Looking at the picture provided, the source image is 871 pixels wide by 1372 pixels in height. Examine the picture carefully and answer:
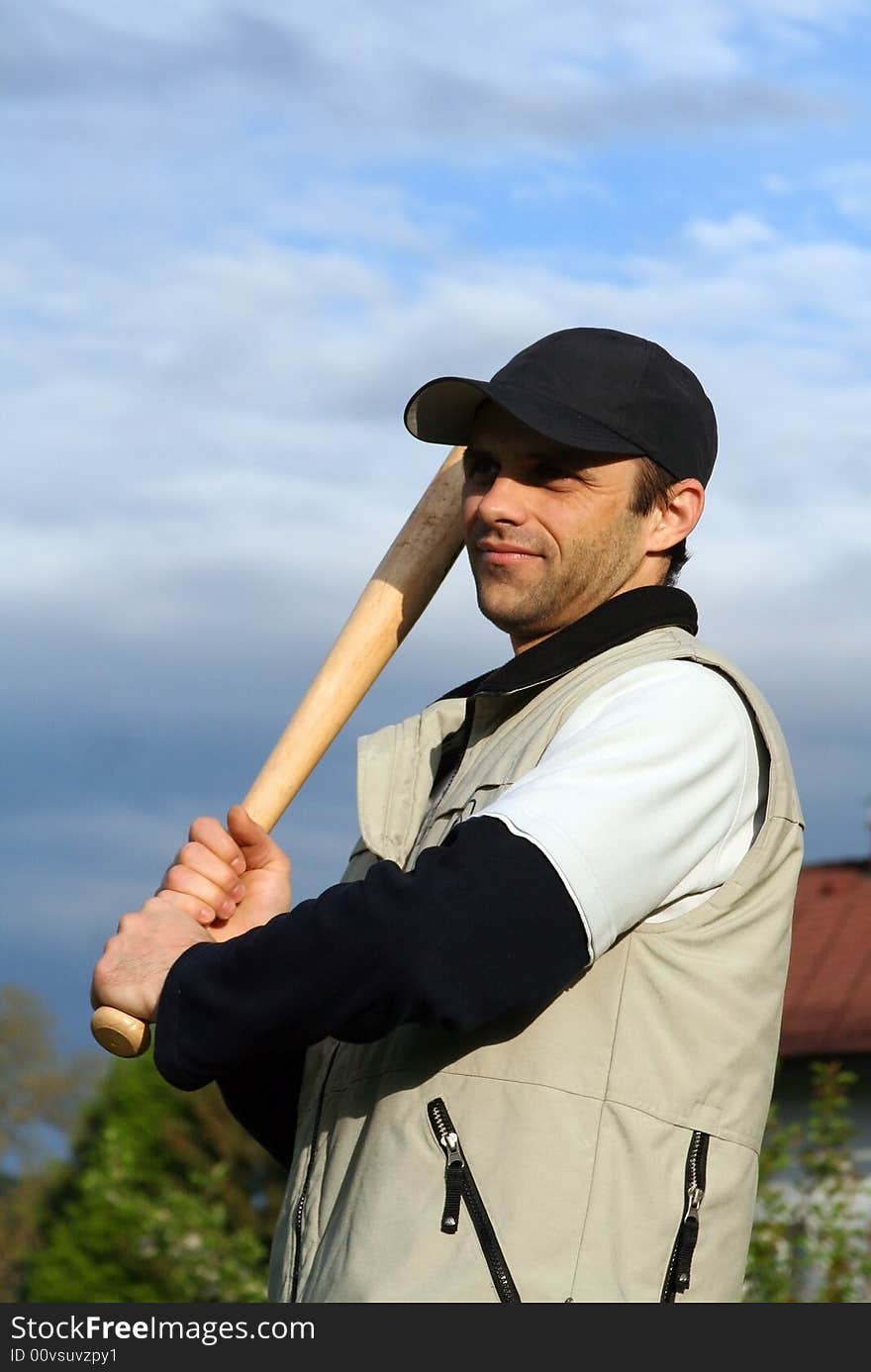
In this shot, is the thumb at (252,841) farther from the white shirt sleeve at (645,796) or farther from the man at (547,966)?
the white shirt sleeve at (645,796)

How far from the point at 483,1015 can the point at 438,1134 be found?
0.80 ft

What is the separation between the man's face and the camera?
3061 mm

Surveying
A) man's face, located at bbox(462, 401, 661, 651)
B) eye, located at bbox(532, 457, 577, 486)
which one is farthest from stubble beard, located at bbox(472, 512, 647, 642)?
eye, located at bbox(532, 457, 577, 486)

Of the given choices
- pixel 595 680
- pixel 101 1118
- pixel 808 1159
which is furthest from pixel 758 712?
pixel 101 1118

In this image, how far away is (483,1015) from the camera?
97.8 inches

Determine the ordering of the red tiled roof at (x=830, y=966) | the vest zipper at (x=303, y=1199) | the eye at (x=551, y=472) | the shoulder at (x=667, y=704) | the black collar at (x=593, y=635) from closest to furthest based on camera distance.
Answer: the shoulder at (x=667, y=704) < the vest zipper at (x=303, y=1199) < the black collar at (x=593, y=635) < the eye at (x=551, y=472) < the red tiled roof at (x=830, y=966)

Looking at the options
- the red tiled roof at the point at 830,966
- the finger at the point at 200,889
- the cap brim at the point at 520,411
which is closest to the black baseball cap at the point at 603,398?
the cap brim at the point at 520,411

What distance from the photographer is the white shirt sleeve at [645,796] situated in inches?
99.3

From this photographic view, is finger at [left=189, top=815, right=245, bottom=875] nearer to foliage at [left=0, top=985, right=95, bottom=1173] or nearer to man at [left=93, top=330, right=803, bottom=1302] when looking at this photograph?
man at [left=93, top=330, right=803, bottom=1302]

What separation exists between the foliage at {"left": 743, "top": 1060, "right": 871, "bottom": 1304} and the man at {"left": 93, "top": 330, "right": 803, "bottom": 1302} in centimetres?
573

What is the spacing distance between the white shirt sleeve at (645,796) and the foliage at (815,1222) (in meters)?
5.94

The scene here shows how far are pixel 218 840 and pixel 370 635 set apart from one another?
0.66m

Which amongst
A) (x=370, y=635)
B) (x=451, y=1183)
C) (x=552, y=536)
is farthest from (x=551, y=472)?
(x=451, y=1183)

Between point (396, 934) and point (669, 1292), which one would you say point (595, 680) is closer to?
point (396, 934)
